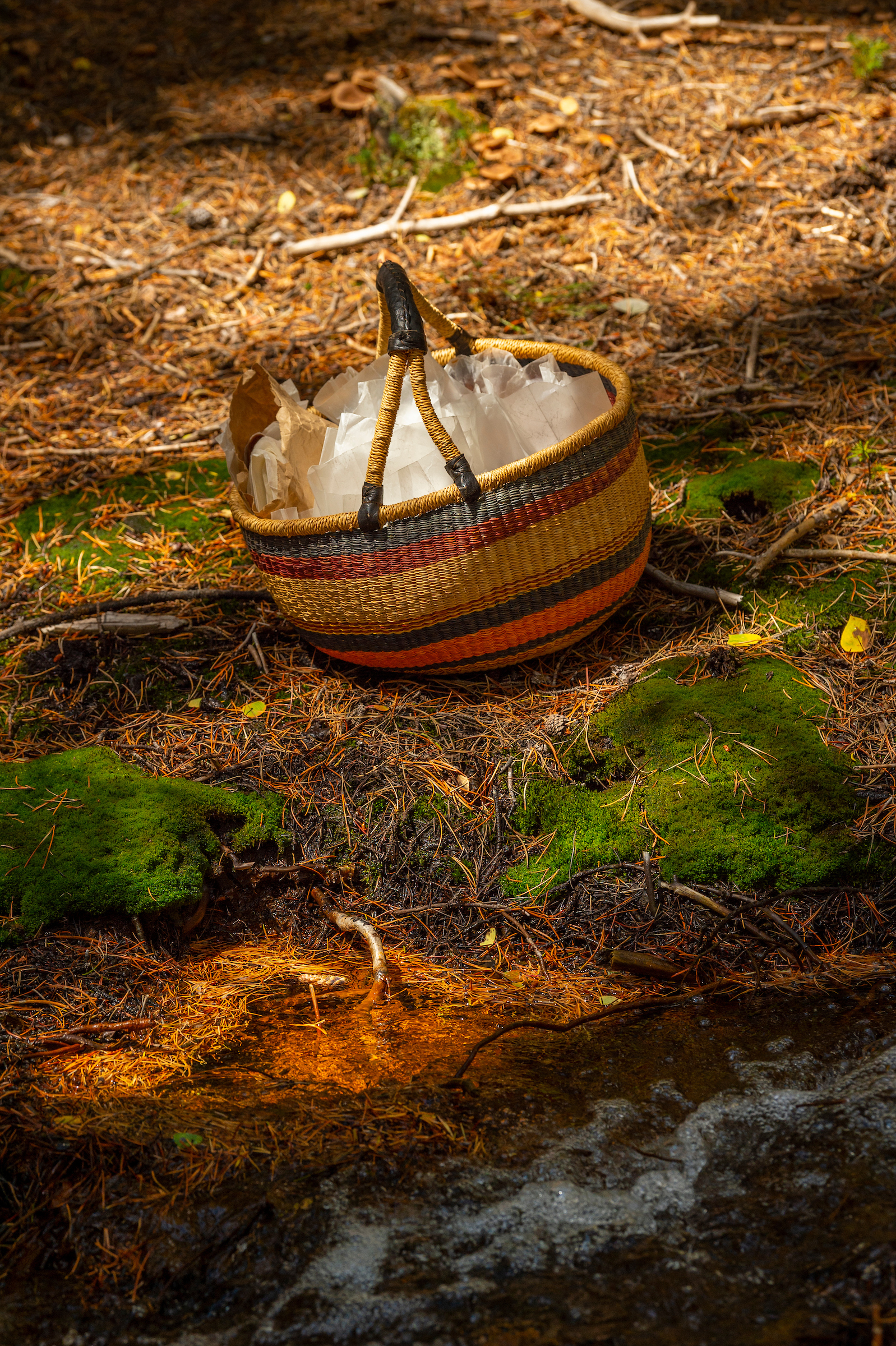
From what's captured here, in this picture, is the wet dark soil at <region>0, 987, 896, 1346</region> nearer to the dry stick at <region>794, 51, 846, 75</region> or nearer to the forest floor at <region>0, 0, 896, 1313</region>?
the forest floor at <region>0, 0, 896, 1313</region>

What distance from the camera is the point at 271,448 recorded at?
2807mm

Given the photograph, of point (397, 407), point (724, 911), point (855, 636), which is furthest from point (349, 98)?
point (724, 911)

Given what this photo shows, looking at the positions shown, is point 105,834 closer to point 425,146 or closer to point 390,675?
point 390,675

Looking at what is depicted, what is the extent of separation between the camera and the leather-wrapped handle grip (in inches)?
91.8

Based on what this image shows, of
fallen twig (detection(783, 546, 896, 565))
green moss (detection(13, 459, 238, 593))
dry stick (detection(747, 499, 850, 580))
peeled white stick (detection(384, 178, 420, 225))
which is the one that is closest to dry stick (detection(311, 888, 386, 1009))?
green moss (detection(13, 459, 238, 593))

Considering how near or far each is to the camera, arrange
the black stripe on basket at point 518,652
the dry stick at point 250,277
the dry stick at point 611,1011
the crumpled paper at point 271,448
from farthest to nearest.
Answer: the dry stick at point 250,277 < the crumpled paper at point 271,448 < the black stripe on basket at point 518,652 < the dry stick at point 611,1011

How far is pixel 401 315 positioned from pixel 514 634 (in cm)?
88

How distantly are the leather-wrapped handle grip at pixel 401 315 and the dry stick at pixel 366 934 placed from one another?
137cm

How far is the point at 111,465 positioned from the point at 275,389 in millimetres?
1216

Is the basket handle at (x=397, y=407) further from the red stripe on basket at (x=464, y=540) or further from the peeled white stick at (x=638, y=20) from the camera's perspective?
the peeled white stick at (x=638, y=20)

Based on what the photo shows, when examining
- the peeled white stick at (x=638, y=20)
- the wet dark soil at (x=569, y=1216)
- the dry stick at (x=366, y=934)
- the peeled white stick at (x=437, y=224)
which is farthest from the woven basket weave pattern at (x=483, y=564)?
the peeled white stick at (x=638, y=20)

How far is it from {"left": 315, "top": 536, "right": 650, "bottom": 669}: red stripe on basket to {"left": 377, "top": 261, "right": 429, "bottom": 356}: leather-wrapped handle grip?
2.49ft

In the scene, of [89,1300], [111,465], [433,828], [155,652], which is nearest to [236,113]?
[111,465]

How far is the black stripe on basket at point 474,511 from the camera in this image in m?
2.40
